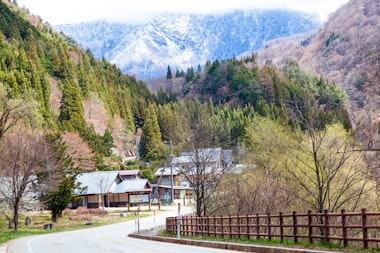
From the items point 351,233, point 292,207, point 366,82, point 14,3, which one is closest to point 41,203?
point 292,207

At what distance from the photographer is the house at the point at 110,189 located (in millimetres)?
78562

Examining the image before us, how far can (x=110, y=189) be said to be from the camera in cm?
8094

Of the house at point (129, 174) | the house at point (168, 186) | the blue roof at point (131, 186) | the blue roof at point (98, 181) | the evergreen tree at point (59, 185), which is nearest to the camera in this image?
the evergreen tree at point (59, 185)

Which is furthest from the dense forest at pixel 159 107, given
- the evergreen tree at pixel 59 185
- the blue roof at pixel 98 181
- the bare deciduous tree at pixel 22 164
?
the blue roof at pixel 98 181

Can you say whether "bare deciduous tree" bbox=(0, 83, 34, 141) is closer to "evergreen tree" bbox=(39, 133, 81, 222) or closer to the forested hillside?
"evergreen tree" bbox=(39, 133, 81, 222)

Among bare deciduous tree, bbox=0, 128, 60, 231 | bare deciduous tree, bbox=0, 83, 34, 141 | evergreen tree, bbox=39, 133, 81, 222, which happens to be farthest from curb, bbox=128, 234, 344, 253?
evergreen tree, bbox=39, 133, 81, 222

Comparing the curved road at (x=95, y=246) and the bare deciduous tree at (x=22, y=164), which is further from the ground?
the bare deciduous tree at (x=22, y=164)

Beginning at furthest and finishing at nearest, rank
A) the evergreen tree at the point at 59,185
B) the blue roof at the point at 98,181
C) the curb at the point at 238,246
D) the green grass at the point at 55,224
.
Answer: the blue roof at the point at 98,181
the evergreen tree at the point at 59,185
the green grass at the point at 55,224
the curb at the point at 238,246

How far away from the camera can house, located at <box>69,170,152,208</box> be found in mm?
78562

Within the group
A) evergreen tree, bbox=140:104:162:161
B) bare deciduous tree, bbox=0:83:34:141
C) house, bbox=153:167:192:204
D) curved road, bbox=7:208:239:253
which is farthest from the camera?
evergreen tree, bbox=140:104:162:161

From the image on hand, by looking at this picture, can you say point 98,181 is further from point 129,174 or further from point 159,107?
point 159,107

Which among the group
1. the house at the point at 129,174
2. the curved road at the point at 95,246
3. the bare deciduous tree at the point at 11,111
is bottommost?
the curved road at the point at 95,246

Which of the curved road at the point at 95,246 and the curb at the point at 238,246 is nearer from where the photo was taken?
the curb at the point at 238,246

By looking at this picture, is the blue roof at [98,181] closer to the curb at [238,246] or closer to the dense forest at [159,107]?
the dense forest at [159,107]
